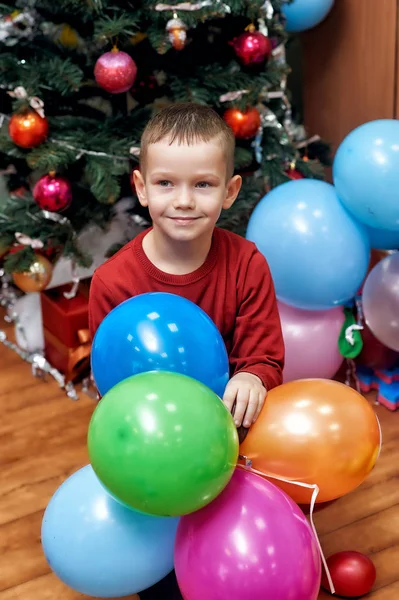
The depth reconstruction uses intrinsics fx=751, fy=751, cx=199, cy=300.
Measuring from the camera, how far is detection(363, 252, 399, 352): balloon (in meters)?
1.72

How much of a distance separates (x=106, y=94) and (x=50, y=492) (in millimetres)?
1030

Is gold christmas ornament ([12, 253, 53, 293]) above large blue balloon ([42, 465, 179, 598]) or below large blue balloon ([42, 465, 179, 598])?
below

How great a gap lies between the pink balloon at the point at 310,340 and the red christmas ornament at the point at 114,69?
2.18 feet

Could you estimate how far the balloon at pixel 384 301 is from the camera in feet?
5.66

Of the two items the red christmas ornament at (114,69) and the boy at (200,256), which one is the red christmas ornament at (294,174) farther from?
the boy at (200,256)

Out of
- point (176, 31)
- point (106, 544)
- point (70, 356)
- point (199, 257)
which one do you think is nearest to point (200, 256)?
point (199, 257)

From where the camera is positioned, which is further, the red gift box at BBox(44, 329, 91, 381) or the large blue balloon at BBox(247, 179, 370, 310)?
the red gift box at BBox(44, 329, 91, 381)

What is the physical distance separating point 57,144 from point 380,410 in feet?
3.44

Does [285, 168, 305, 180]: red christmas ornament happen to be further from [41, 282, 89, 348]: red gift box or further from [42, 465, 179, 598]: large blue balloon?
→ [42, 465, 179, 598]: large blue balloon

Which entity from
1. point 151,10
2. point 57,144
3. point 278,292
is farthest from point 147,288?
point 151,10

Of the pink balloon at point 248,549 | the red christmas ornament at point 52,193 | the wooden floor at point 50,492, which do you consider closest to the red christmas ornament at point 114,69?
the red christmas ornament at point 52,193

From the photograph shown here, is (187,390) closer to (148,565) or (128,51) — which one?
(148,565)

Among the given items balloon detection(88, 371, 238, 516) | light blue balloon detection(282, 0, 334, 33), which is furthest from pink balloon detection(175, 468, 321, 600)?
light blue balloon detection(282, 0, 334, 33)

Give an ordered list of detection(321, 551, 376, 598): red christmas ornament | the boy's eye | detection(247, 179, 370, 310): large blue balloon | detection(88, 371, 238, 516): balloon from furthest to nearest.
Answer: detection(247, 179, 370, 310): large blue balloon, detection(321, 551, 376, 598): red christmas ornament, the boy's eye, detection(88, 371, 238, 516): balloon
